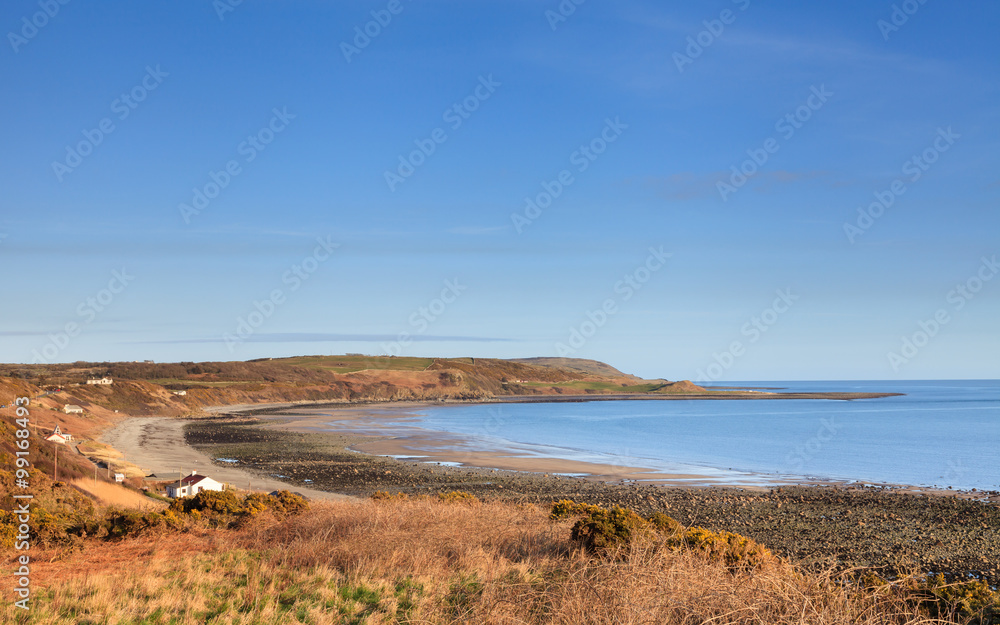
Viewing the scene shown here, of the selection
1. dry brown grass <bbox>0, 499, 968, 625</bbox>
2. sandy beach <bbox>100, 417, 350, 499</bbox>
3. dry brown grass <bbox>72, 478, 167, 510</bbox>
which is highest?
dry brown grass <bbox>0, 499, 968, 625</bbox>

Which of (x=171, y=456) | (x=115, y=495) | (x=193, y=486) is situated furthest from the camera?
(x=171, y=456)

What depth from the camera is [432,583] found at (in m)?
9.46

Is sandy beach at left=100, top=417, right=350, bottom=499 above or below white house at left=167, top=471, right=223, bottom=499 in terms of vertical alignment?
below

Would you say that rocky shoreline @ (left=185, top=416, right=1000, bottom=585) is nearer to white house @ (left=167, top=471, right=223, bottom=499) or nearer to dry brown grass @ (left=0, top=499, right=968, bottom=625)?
dry brown grass @ (left=0, top=499, right=968, bottom=625)

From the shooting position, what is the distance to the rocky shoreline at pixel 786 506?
18766 millimetres

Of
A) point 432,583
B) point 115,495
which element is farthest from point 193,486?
point 432,583

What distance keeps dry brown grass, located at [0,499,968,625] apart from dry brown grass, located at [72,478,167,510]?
9.59 metres

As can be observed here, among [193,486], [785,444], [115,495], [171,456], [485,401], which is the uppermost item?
[485,401]

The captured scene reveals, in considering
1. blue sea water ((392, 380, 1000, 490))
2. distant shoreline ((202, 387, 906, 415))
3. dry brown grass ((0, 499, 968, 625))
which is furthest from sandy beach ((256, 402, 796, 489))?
distant shoreline ((202, 387, 906, 415))

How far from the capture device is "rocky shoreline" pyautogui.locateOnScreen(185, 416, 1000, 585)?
61.6 ft

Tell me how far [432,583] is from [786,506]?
2059 cm

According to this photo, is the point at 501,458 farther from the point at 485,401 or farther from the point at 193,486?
the point at 485,401

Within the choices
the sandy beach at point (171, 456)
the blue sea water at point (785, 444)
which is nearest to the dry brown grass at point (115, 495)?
the sandy beach at point (171, 456)

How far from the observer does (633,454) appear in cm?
4812
